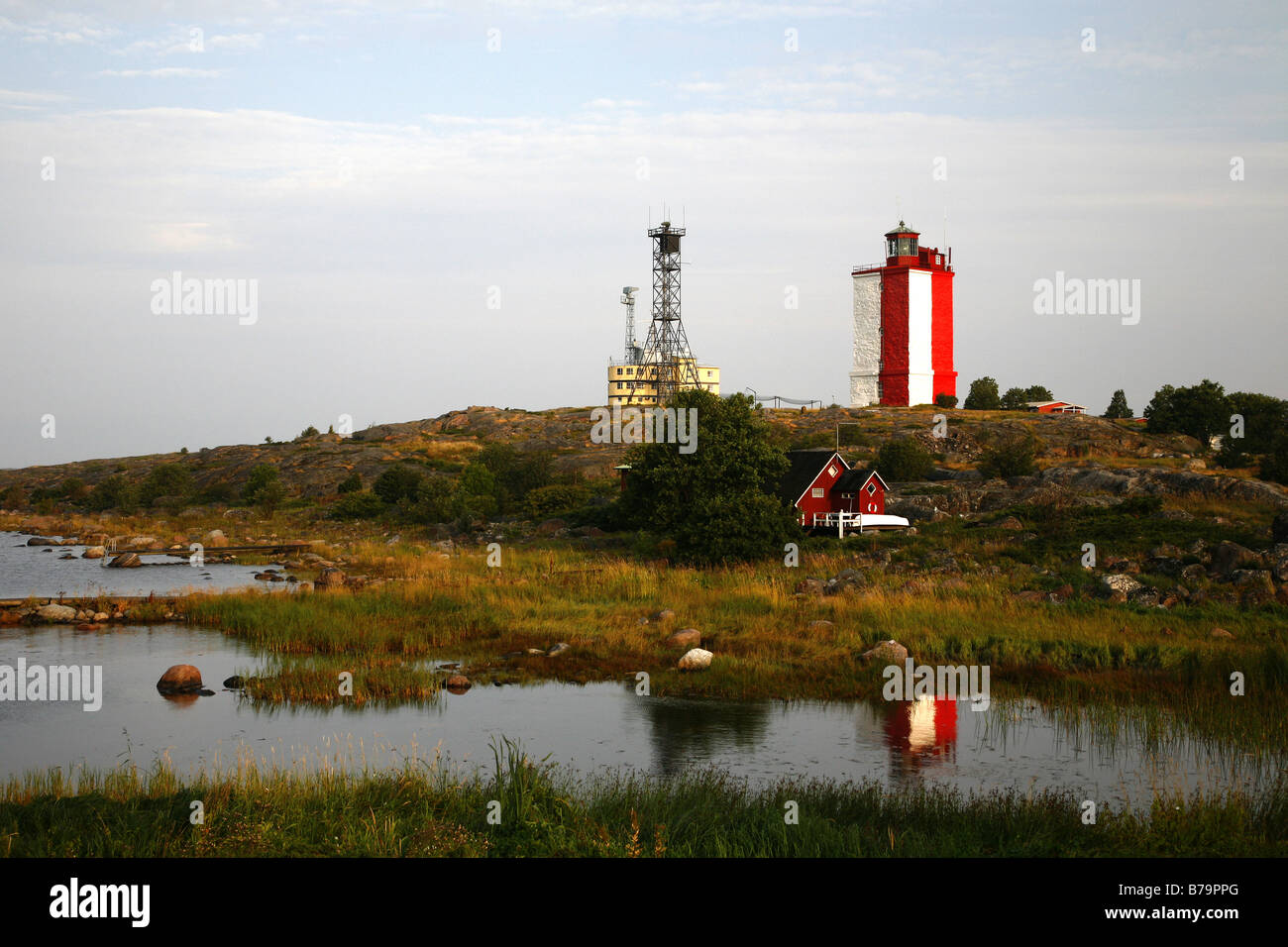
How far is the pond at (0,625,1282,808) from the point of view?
16.9m

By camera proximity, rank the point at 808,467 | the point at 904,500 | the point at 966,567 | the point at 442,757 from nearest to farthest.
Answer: the point at 442,757, the point at 966,567, the point at 808,467, the point at 904,500

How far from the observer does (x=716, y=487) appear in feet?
137

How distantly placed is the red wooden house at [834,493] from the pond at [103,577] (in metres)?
22.7

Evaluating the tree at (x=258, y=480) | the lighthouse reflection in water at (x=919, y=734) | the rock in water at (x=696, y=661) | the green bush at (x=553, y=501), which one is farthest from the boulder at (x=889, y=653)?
the tree at (x=258, y=480)

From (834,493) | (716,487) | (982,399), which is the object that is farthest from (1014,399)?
(716,487)

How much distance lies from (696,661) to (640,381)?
58960 millimetres

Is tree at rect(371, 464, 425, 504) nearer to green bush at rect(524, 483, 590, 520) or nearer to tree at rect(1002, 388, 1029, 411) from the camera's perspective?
green bush at rect(524, 483, 590, 520)

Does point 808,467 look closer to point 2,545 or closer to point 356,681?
point 356,681

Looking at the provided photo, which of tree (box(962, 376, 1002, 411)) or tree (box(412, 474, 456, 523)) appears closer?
tree (box(412, 474, 456, 523))

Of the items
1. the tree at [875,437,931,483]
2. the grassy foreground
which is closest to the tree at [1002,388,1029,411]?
the tree at [875,437,931,483]

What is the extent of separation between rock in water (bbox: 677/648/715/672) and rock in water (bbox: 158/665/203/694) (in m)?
11.2

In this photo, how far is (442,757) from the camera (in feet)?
57.3
